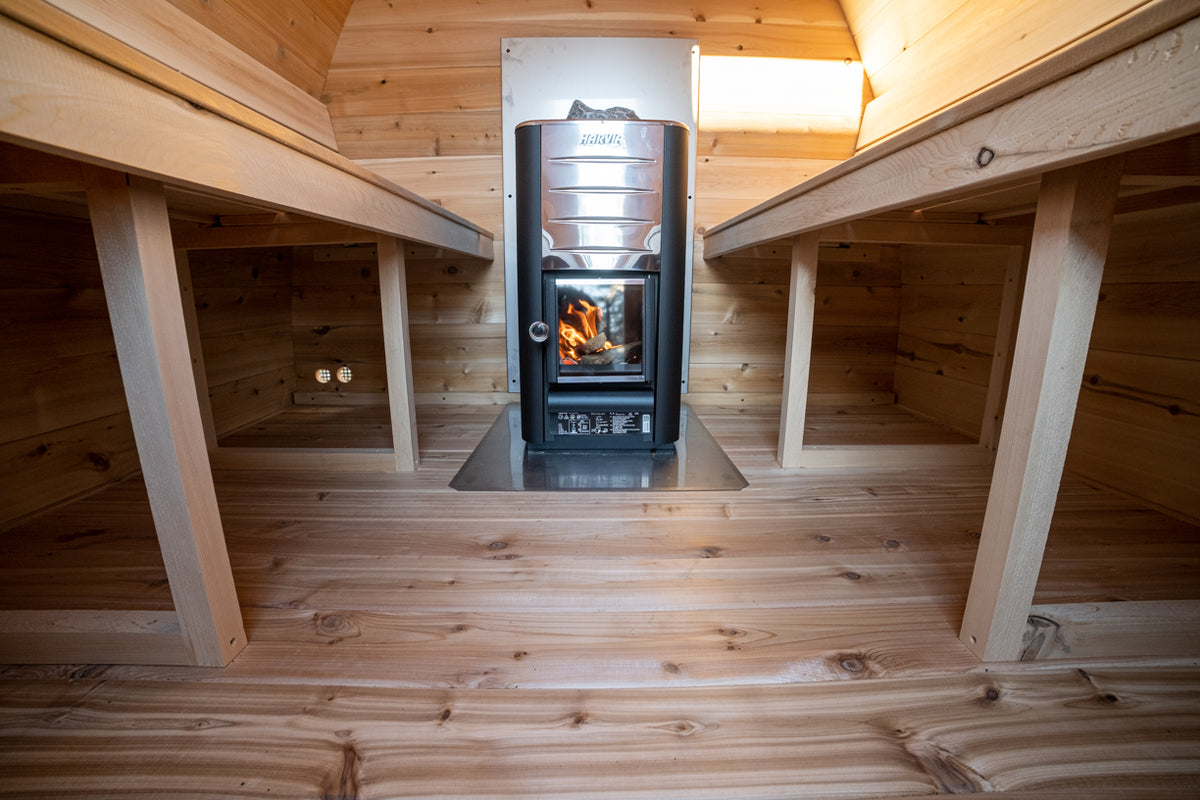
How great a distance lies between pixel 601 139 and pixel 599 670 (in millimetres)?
1263

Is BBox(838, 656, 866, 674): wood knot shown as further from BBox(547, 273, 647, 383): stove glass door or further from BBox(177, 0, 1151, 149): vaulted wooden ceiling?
BBox(177, 0, 1151, 149): vaulted wooden ceiling

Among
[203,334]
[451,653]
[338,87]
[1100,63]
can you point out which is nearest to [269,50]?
[338,87]

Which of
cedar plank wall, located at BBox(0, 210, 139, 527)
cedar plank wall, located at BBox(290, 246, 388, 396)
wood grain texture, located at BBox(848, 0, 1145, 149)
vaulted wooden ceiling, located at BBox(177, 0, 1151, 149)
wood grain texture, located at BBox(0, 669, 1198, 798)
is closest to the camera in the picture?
wood grain texture, located at BBox(0, 669, 1198, 798)

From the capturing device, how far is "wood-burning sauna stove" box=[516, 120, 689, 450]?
4.54ft

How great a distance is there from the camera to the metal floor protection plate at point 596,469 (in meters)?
1.30

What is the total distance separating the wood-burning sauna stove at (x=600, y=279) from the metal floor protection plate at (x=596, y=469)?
54 millimetres

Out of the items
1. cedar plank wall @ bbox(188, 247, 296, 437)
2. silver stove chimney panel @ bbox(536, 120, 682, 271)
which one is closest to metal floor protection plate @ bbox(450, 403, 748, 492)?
silver stove chimney panel @ bbox(536, 120, 682, 271)

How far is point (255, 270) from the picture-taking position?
76.2 inches

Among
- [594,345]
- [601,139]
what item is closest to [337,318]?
[594,345]

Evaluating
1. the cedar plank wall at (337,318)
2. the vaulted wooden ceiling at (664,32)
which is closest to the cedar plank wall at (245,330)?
the cedar plank wall at (337,318)

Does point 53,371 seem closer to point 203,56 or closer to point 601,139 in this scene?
point 203,56

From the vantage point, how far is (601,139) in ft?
4.50

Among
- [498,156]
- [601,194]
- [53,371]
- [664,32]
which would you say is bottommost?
[53,371]

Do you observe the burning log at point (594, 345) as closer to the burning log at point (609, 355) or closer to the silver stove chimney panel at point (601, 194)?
the burning log at point (609, 355)
